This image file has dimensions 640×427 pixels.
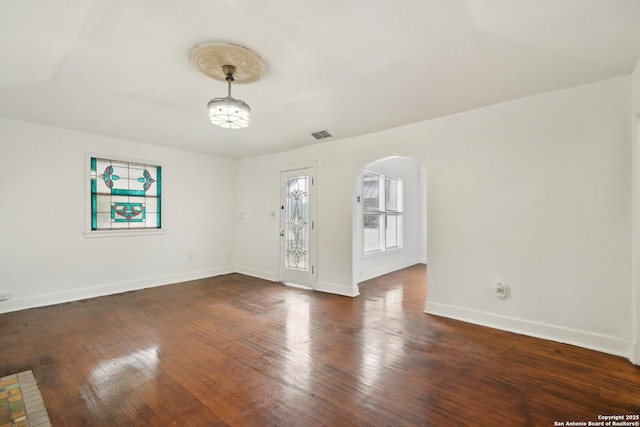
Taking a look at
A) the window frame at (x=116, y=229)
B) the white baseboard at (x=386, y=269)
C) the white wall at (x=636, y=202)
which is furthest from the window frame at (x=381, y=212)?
the window frame at (x=116, y=229)

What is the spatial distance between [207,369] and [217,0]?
2.93 m

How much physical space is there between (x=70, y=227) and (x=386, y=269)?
5.98 m

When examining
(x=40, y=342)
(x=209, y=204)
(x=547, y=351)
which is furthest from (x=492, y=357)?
(x=209, y=204)

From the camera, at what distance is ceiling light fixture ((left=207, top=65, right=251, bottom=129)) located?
2.63m

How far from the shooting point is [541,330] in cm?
299

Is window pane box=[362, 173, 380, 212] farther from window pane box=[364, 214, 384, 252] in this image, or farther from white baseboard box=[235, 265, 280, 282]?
white baseboard box=[235, 265, 280, 282]

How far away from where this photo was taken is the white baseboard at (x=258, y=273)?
5703mm

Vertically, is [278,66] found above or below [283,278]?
above

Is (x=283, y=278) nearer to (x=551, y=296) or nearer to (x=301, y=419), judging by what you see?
(x=301, y=419)

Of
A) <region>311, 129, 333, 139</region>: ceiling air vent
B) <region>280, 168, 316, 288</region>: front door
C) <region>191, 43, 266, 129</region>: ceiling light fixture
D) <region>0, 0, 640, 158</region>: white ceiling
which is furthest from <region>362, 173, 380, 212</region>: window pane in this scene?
<region>191, 43, 266, 129</region>: ceiling light fixture

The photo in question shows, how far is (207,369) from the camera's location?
241cm

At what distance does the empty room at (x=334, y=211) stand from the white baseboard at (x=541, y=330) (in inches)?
0.6

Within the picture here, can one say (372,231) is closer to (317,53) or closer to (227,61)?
(317,53)

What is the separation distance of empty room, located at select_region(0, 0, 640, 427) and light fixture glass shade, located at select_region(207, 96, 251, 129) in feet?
0.09
